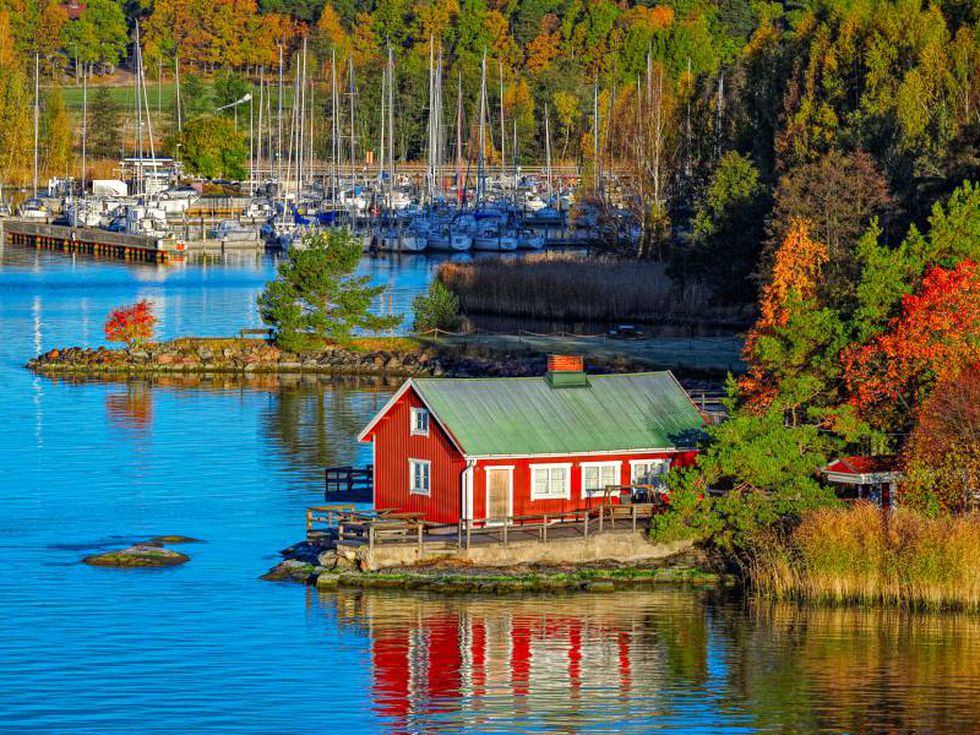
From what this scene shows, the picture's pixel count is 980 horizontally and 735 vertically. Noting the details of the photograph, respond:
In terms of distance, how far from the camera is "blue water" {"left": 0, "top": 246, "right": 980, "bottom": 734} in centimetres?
4147

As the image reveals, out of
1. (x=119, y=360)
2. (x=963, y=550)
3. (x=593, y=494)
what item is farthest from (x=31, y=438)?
(x=963, y=550)

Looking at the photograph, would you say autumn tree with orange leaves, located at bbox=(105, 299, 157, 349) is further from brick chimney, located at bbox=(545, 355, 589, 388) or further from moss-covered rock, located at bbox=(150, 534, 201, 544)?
brick chimney, located at bbox=(545, 355, 589, 388)

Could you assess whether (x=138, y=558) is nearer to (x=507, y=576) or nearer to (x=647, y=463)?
(x=507, y=576)

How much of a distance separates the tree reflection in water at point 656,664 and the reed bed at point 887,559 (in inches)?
26.8

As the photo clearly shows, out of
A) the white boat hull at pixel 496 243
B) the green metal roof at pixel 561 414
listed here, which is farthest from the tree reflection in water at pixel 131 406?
the white boat hull at pixel 496 243

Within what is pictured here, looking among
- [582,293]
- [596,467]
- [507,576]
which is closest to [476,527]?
[507,576]

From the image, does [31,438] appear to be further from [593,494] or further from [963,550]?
[963,550]

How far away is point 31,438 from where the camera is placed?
79125 millimetres

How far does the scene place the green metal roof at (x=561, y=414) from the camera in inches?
2101

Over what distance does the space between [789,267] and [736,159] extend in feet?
128

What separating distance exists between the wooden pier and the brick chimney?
377 feet

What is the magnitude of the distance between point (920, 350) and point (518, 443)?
11310 mm

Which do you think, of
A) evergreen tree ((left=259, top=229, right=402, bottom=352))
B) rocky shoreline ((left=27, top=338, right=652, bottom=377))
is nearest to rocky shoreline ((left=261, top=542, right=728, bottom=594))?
rocky shoreline ((left=27, top=338, right=652, bottom=377))

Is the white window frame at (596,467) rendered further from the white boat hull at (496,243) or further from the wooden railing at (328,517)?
the white boat hull at (496,243)
